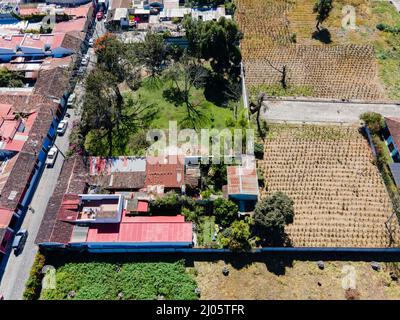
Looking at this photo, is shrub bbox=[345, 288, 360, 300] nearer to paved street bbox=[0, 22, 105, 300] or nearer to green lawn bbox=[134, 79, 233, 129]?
green lawn bbox=[134, 79, 233, 129]

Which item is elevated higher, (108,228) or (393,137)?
(393,137)

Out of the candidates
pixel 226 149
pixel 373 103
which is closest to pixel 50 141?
pixel 226 149

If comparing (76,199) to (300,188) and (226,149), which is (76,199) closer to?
(226,149)

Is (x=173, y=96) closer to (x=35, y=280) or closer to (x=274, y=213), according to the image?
(x=274, y=213)

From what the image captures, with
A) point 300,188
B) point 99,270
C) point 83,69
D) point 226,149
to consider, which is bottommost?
point 99,270

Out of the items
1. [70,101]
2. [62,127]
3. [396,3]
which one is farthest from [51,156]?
[396,3]
